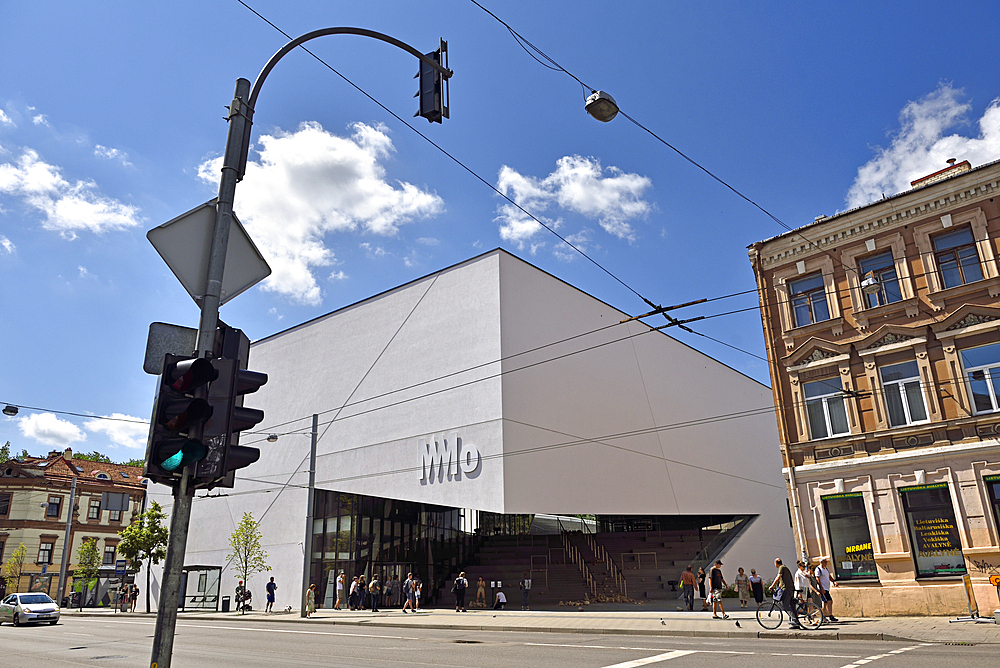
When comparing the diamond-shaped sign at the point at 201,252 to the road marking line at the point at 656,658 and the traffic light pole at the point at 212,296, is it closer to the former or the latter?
the traffic light pole at the point at 212,296

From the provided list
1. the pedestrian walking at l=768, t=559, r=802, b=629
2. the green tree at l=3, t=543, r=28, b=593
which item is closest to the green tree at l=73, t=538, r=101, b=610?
the green tree at l=3, t=543, r=28, b=593

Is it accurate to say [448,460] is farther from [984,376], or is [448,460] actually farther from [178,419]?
[178,419]

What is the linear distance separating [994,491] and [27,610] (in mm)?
33561

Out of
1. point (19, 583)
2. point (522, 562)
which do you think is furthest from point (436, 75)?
point (19, 583)

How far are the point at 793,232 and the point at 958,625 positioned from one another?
12258 millimetres

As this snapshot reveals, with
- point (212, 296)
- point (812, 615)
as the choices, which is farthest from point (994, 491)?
point (212, 296)

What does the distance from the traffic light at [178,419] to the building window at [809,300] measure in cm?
2131

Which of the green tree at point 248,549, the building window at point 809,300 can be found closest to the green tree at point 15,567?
the green tree at point 248,549

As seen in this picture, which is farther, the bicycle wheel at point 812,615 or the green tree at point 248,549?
the green tree at point 248,549

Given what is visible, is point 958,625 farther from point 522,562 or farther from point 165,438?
point 522,562

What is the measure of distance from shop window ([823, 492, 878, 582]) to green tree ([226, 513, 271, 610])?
28.9 meters

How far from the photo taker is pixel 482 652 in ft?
44.8

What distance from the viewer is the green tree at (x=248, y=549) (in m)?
37.7

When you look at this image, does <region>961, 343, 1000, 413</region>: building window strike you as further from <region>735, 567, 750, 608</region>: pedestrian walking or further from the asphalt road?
<region>735, 567, 750, 608</region>: pedestrian walking
